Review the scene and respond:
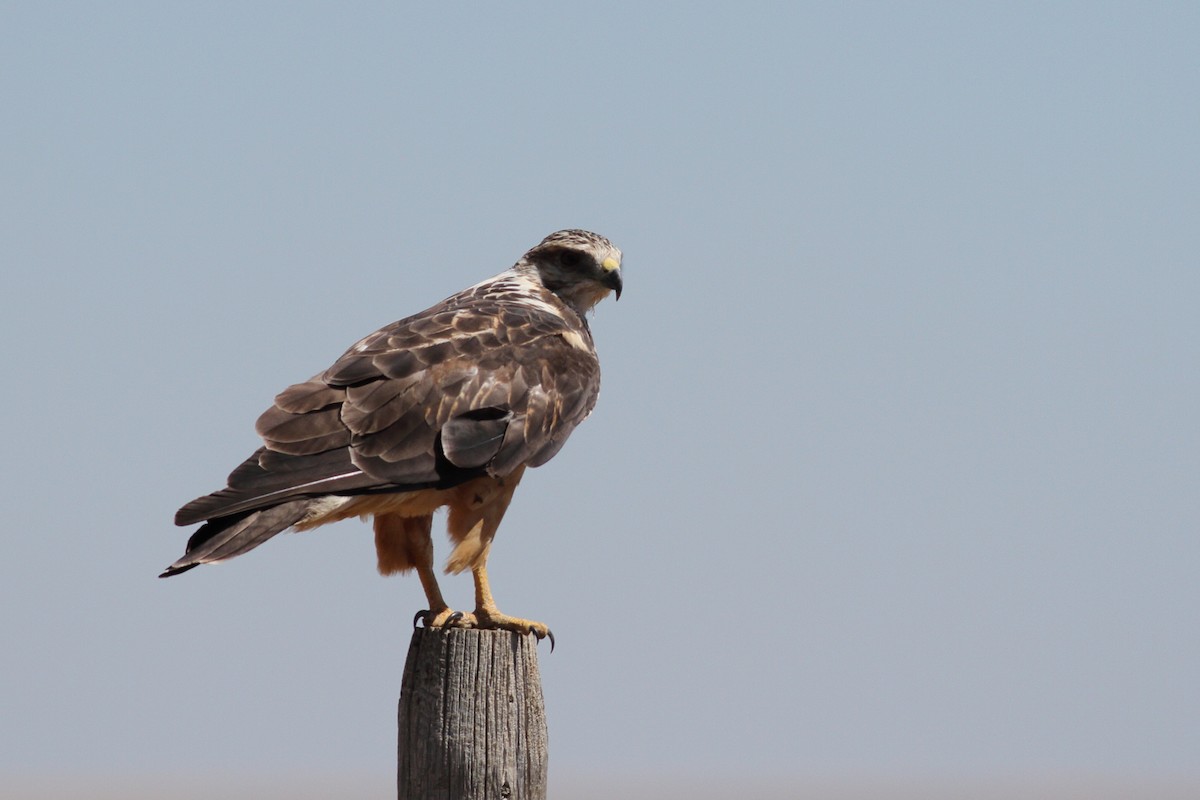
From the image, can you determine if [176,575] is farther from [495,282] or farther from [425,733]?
[495,282]

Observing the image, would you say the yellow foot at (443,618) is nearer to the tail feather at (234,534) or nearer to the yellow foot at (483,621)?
the yellow foot at (483,621)

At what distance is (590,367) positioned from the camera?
7270 mm

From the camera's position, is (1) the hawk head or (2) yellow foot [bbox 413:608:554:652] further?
(1) the hawk head

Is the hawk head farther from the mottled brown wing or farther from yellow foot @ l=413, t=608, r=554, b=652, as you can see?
yellow foot @ l=413, t=608, r=554, b=652

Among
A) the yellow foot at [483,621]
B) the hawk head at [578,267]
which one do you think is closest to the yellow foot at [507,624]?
Result: the yellow foot at [483,621]

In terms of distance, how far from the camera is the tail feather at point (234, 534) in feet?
16.8

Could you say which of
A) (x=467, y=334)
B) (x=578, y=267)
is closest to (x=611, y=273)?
(x=578, y=267)

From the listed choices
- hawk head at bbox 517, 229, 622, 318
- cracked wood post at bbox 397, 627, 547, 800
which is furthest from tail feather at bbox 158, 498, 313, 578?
hawk head at bbox 517, 229, 622, 318

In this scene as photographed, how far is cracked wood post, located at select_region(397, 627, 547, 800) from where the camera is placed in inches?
197

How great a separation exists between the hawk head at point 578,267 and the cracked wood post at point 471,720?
323cm

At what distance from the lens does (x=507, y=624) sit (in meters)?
6.30

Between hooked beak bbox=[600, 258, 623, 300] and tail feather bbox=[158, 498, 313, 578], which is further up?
hooked beak bbox=[600, 258, 623, 300]

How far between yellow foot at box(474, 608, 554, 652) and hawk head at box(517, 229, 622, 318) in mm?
2318

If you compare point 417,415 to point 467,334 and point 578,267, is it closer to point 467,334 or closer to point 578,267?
point 467,334
